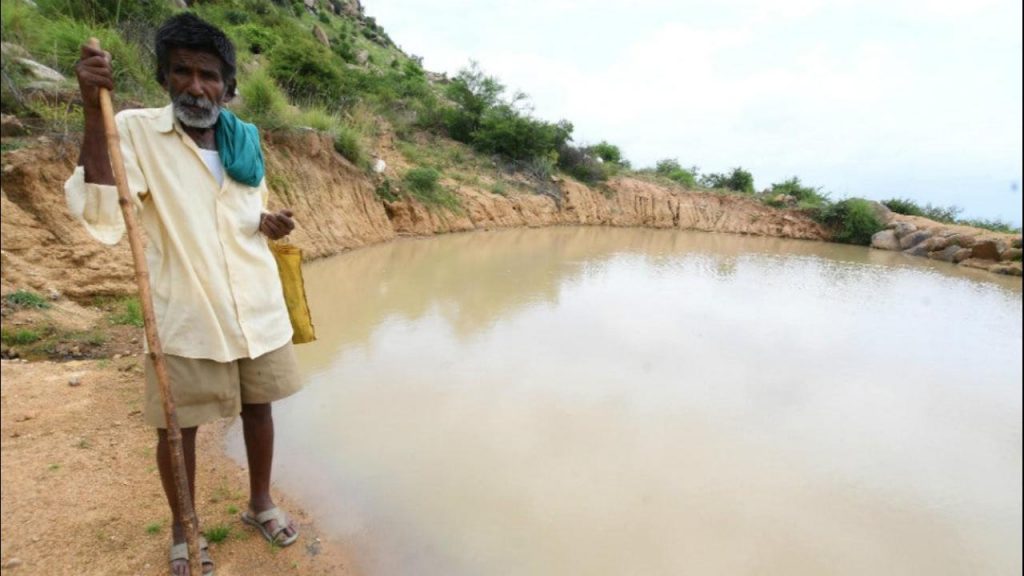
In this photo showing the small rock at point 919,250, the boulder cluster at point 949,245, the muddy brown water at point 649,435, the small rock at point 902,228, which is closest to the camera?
the muddy brown water at point 649,435

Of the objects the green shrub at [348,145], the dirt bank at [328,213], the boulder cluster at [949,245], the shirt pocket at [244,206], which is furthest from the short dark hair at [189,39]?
the green shrub at [348,145]

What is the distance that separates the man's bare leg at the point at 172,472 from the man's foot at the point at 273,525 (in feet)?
0.88

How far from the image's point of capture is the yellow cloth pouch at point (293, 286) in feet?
5.97

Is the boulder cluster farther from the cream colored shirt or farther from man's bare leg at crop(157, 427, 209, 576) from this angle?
man's bare leg at crop(157, 427, 209, 576)

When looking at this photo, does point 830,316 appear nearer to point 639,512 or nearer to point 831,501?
point 831,501

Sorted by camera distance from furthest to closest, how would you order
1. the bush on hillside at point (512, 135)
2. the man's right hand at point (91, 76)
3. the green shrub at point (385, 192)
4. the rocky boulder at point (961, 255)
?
the bush on hillside at point (512, 135), the green shrub at point (385, 192), the rocky boulder at point (961, 255), the man's right hand at point (91, 76)

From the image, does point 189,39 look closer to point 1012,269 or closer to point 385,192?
point 1012,269

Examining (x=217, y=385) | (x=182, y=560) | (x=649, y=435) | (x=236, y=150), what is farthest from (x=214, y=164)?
(x=649, y=435)

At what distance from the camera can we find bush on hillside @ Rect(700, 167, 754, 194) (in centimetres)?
2086

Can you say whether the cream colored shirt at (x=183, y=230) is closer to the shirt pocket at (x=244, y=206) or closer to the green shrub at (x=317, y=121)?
the shirt pocket at (x=244, y=206)

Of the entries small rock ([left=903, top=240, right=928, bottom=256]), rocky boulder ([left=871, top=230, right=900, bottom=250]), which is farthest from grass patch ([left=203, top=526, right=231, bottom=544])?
rocky boulder ([left=871, top=230, right=900, bottom=250])

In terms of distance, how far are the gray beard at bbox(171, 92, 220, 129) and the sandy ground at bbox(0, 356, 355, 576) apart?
74 cm

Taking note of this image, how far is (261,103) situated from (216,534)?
23.6ft

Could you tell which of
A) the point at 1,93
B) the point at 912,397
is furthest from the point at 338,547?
the point at 912,397
